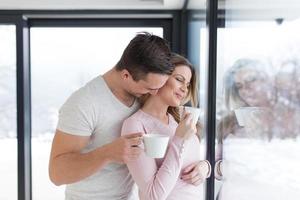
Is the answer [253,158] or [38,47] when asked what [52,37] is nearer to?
[38,47]

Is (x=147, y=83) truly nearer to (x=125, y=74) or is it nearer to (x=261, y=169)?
(x=125, y=74)

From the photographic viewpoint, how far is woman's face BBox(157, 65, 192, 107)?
1238 mm

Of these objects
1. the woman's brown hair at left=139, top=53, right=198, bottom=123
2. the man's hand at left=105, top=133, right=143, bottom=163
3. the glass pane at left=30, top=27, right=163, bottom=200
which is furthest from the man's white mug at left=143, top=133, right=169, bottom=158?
the glass pane at left=30, top=27, right=163, bottom=200

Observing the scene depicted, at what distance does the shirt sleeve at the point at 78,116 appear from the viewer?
1.09 meters

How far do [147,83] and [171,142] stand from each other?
190mm

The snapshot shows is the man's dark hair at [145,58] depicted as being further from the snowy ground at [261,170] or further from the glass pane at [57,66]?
Result: the glass pane at [57,66]

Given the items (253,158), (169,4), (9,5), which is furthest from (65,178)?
(9,5)

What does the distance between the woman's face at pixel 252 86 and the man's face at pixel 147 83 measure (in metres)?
0.22

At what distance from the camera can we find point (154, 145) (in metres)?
1.01

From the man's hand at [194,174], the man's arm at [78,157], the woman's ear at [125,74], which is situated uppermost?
the woman's ear at [125,74]

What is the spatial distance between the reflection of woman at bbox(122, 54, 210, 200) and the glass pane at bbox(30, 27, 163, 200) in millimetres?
1775

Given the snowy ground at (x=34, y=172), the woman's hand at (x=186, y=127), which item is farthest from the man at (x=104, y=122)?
the snowy ground at (x=34, y=172)

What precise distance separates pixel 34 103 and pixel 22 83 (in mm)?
221

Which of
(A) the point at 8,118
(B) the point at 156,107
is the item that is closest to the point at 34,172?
(A) the point at 8,118
